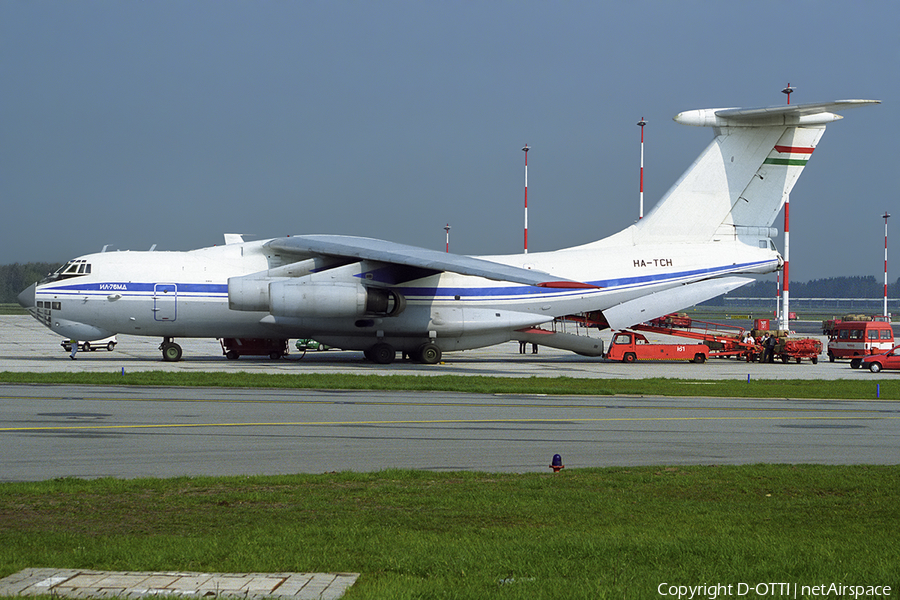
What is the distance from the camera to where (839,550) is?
6.35 metres

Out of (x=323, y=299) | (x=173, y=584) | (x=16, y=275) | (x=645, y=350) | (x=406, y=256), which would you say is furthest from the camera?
(x=16, y=275)

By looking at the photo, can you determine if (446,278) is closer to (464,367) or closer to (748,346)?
(464,367)

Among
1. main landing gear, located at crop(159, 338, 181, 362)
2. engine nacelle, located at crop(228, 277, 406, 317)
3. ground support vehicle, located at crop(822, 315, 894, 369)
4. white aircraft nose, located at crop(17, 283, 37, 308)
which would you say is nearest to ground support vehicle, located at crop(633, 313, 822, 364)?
ground support vehicle, located at crop(822, 315, 894, 369)

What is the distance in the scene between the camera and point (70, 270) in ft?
94.9

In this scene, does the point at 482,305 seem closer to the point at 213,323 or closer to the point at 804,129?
the point at 213,323

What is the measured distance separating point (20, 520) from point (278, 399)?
10.7m

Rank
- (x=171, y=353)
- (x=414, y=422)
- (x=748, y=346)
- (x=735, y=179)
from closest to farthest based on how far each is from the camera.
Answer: (x=414, y=422) → (x=171, y=353) → (x=735, y=179) → (x=748, y=346)

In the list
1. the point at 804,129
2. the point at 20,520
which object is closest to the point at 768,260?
the point at 804,129

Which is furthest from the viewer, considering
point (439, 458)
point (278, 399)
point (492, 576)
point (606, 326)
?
point (606, 326)

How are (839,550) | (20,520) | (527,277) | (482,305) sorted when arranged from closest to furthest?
1. (839,550)
2. (20,520)
3. (527,277)
4. (482,305)

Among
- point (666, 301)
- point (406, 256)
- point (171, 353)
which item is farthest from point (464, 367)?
point (171, 353)

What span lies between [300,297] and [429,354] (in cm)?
575

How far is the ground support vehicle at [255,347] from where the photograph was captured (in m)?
32.5

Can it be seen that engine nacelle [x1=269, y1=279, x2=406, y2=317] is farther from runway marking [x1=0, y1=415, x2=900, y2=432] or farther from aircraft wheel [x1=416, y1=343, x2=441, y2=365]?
runway marking [x1=0, y1=415, x2=900, y2=432]
